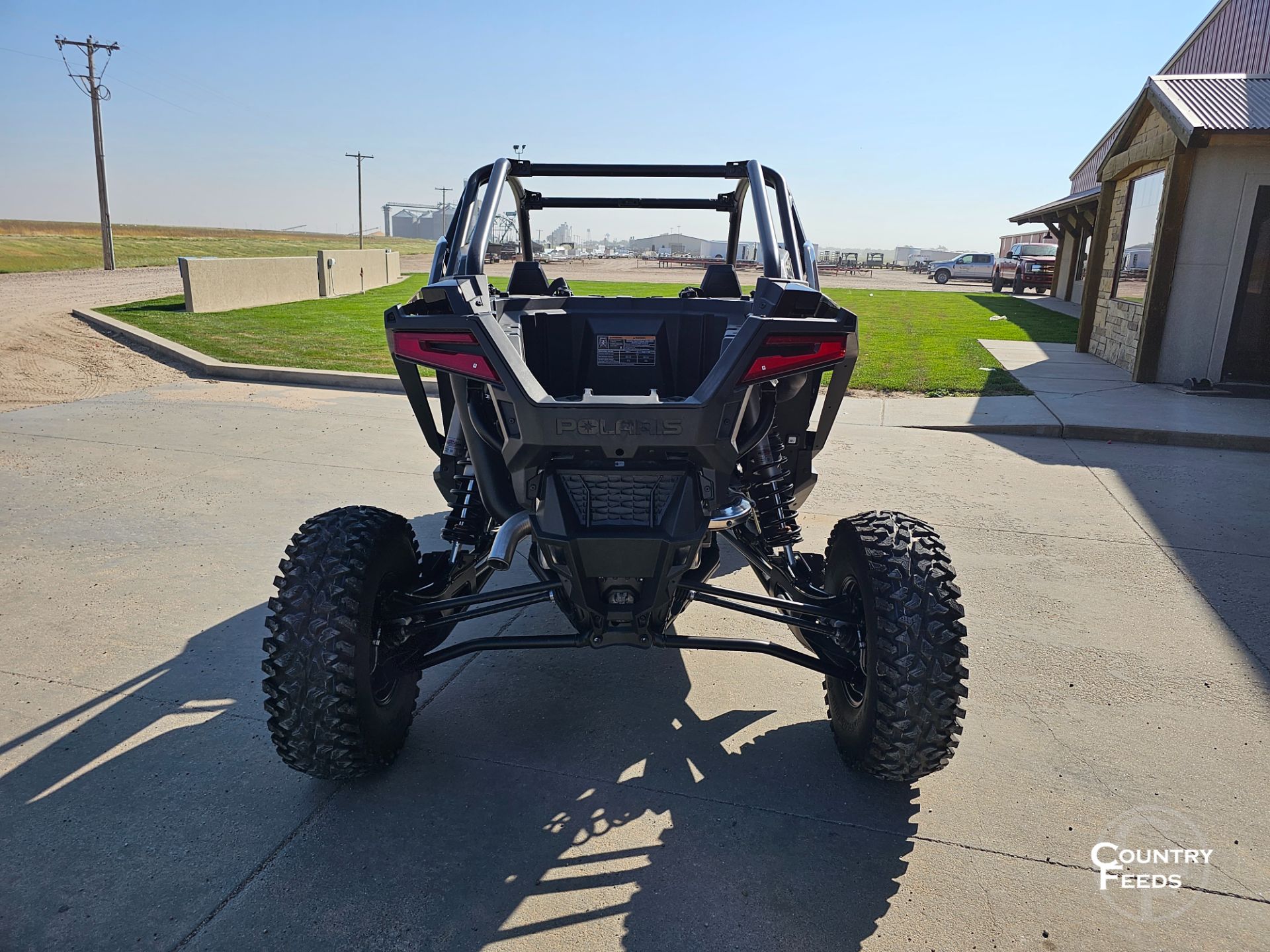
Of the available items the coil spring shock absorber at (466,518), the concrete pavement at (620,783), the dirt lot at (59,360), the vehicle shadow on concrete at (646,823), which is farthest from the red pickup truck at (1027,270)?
the coil spring shock absorber at (466,518)

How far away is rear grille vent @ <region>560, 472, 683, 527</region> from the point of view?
2.45 metres

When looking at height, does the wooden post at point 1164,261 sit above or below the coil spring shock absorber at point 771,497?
above

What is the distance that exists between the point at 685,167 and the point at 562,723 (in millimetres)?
2480

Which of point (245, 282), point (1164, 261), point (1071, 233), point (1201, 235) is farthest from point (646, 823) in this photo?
point (1071, 233)

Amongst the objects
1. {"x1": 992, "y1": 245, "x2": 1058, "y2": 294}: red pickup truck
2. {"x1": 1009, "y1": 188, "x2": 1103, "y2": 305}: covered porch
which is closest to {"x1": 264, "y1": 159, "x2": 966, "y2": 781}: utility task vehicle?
{"x1": 1009, "y1": 188, "x2": 1103, "y2": 305}: covered porch

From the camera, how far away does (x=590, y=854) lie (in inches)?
95.4

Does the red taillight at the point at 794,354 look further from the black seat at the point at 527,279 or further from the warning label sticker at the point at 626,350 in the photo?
the black seat at the point at 527,279

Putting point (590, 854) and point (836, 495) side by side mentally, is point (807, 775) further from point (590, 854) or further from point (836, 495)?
point (836, 495)

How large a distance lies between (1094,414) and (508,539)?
7.62m

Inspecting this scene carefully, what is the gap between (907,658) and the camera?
2.51 metres

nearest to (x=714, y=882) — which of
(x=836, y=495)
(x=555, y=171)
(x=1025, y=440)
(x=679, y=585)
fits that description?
(x=679, y=585)

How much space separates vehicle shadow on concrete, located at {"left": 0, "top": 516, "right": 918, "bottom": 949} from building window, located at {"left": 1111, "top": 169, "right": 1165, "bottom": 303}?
33.4ft

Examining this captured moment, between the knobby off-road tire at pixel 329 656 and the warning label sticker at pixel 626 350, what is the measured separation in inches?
43.8

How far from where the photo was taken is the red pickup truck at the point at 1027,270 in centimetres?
3175
